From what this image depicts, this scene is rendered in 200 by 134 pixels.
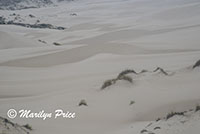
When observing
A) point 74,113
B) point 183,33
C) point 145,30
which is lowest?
point 74,113

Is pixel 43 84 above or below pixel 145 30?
below

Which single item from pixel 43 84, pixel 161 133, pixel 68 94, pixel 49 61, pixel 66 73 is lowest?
pixel 161 133

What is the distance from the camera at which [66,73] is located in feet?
38.0

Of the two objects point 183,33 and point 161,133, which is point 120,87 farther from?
point 183,33

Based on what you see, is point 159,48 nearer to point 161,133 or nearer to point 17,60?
point 17,60

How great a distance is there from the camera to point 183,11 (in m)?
34.3

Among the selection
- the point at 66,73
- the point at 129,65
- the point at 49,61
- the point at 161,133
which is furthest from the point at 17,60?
the point at 161,133

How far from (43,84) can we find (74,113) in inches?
165

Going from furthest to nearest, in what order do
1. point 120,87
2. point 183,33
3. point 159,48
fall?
point 183,33 → point 159,48 → point 120,87

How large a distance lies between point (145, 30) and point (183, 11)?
41.8ft

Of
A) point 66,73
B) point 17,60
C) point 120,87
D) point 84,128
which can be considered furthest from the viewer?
point 17,60

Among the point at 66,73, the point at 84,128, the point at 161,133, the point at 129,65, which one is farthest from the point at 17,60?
the point at 161,133

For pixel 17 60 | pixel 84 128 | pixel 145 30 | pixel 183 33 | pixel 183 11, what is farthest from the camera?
pixel 183 11

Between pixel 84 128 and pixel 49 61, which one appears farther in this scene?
pixel 49 61
